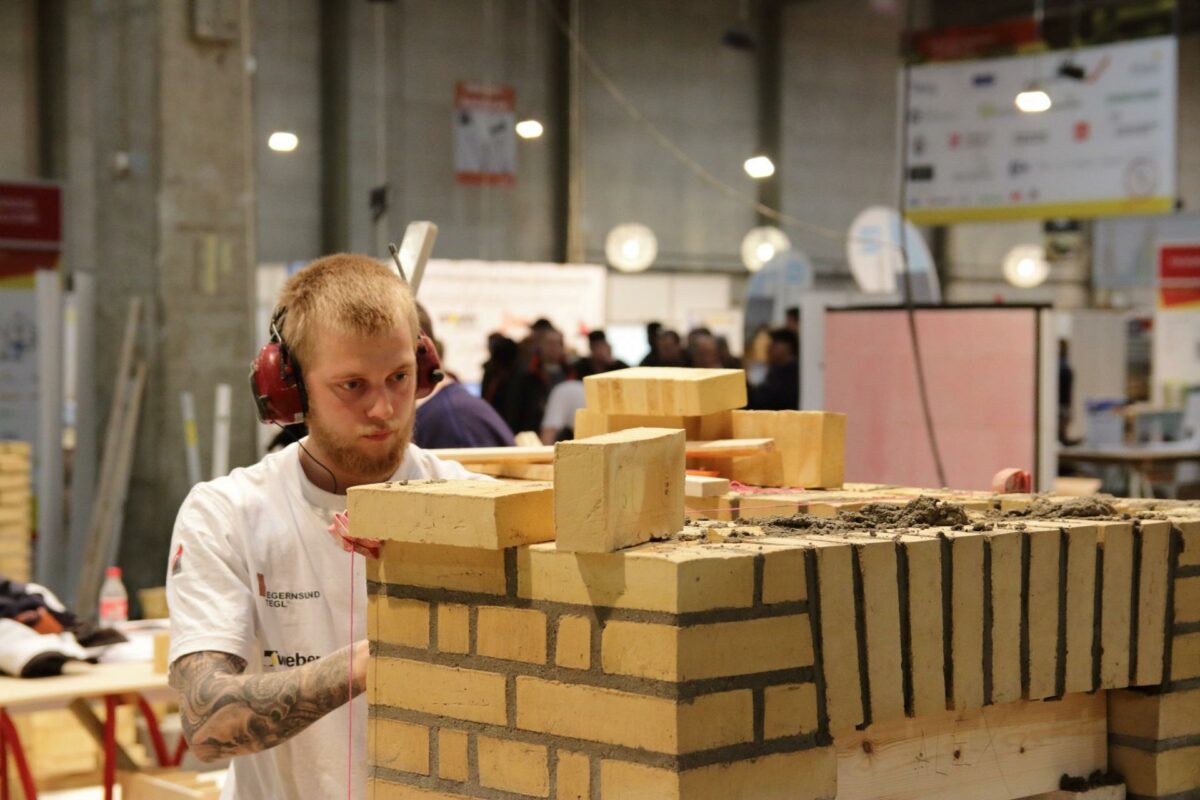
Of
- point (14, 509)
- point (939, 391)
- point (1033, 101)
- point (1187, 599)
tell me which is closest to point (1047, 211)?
point (1033, 101)

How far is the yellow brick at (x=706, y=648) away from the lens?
1619mm

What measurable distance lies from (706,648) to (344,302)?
97cm

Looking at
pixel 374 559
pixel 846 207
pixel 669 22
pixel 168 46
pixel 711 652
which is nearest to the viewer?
pixel 711 652

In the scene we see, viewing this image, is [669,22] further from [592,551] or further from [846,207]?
[592,551]

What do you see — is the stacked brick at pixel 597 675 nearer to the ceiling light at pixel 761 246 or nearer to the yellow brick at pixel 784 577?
the yellow brick at pixel 784 577

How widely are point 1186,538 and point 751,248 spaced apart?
17235mm

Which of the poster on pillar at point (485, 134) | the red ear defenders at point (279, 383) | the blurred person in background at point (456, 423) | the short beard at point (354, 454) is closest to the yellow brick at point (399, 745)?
the short beard at point (354, 454)

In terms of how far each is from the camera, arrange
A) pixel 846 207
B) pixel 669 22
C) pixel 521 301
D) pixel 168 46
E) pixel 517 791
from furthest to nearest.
Answer: pixel 846 207 → pixel 669 22 → pixel 521 301 → pixel 168 46 → pixel 517 791

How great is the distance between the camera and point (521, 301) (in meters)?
12.6

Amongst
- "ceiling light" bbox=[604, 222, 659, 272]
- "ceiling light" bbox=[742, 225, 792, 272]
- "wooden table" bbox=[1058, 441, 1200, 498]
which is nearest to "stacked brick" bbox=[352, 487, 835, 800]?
"wooden table" bbox=[1058, 441, 1200, 498]

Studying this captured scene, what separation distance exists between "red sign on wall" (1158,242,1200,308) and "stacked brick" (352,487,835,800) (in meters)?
13.3

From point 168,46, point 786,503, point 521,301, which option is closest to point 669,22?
point 521,301

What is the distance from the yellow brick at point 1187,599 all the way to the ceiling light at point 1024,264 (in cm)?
2115

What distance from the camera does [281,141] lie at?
1564cm
